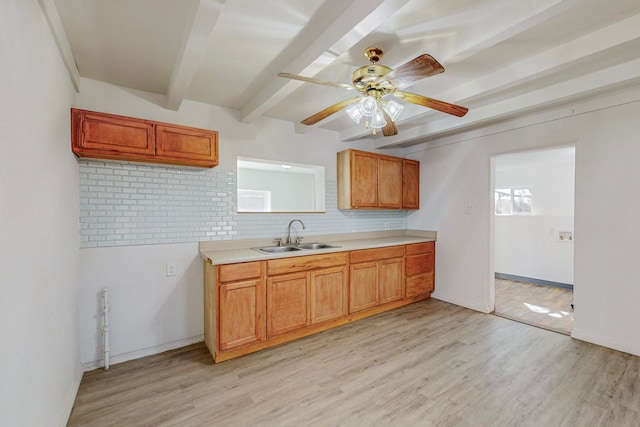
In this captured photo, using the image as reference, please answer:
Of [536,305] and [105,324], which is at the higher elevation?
[105,324]

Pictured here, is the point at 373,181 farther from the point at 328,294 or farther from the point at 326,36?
the point at 326,36

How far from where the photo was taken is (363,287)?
3.31 m

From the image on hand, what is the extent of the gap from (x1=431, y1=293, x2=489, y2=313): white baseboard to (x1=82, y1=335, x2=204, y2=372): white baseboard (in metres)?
3.21

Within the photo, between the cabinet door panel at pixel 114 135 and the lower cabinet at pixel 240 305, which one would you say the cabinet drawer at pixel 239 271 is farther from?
the cabinet door panel at pixel 114 135

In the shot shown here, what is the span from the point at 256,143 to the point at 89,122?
148cm

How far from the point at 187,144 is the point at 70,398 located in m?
2.02

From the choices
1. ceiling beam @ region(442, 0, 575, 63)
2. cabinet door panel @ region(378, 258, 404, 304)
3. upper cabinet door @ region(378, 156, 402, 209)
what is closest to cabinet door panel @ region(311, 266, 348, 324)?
cabinet door panel @ region(378, 258, 404, 304)

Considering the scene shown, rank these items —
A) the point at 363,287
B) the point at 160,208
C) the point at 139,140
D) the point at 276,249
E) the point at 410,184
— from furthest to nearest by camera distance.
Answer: the point at 410,184, the point at 363,287, the point at 276,249, the point at 160,208, the point at 139,140

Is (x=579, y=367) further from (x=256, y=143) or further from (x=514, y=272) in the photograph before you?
(x=256, y=143)

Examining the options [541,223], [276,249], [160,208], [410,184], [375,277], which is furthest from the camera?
[541,223]

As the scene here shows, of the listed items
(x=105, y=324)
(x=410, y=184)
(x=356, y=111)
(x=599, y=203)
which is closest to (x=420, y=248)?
(x=410, y=184)

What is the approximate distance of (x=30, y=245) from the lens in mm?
1254

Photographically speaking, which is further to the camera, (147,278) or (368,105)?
(147,278)

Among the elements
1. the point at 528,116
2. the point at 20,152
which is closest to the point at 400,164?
the point at 528,116
